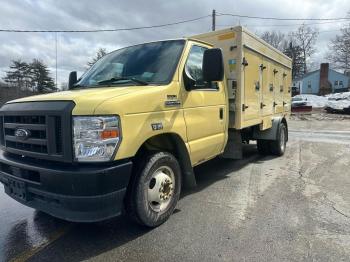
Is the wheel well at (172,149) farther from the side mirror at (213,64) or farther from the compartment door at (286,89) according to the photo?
the compartment door at (286,89)

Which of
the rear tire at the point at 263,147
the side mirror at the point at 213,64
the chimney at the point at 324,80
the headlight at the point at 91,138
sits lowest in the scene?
the rear tire at the point at 263,147

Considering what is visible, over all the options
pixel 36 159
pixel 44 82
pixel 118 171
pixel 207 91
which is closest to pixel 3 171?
pixel 36 159

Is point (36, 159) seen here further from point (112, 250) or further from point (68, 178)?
point (112, 250)

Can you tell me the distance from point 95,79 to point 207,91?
63.8 inches

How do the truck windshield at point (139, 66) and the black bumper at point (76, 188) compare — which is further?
the truck windshield at point (139, 66)

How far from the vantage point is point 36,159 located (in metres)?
3.78

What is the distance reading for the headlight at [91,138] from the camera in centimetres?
341

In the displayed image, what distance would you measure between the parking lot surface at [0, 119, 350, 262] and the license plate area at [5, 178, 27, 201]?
1.60 ft

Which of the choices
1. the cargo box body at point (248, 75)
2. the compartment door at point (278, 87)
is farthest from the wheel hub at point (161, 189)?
the compartment door at point (278, 87)

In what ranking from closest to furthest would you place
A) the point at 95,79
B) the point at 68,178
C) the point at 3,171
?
1. the point at 68,178
2. the point at 3,171
3. the point at 95,79

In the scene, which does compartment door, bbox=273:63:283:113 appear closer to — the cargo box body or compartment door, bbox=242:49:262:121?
the cargo box body

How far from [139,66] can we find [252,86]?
2.88 metres

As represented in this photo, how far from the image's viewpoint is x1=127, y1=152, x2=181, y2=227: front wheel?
3902 millimetres

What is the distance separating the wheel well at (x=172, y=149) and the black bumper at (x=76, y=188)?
0.55 meters
